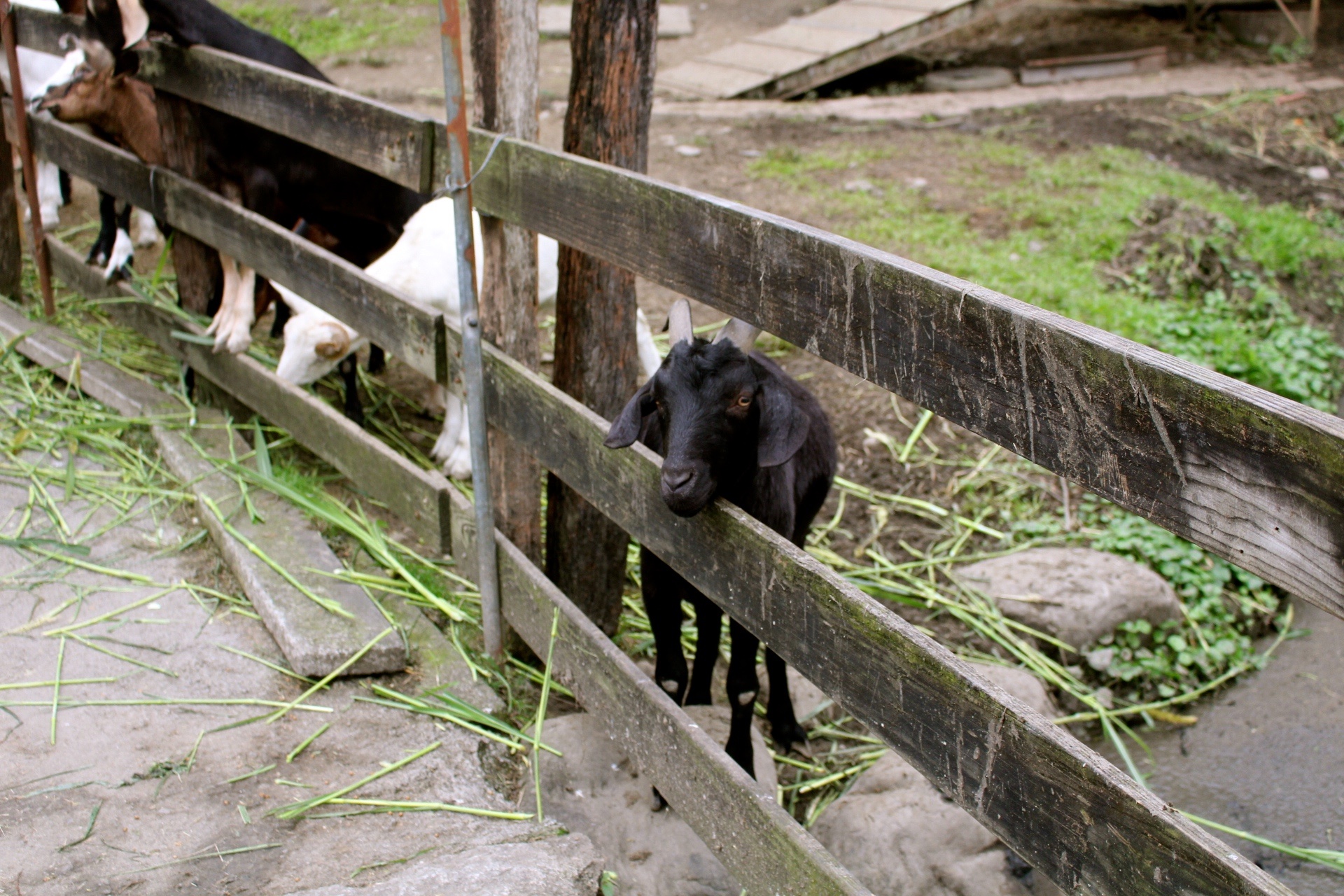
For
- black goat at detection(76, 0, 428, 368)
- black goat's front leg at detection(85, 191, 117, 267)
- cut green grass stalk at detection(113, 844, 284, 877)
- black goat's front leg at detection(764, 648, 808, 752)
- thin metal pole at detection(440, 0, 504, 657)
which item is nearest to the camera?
cut green grass stalk at detection(113, 844, 284, 877)

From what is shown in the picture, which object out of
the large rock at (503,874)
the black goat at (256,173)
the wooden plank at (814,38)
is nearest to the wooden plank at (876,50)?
the wooden plank at (814,38)

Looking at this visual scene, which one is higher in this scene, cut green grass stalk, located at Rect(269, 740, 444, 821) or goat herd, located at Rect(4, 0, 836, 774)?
goat herd, located at Rect(4, 0, 836, 774)

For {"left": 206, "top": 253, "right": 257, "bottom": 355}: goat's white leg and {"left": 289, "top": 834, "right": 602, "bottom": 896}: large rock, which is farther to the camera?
{"left": 206, "top": 253, "right": 257, "bottom": 355}: goat's white leg

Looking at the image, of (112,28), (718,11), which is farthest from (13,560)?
(718,11)

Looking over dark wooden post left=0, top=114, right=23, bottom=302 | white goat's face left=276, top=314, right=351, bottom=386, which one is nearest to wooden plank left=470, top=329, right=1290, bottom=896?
white goat's face left=276, top=314, right=351, bottom=386

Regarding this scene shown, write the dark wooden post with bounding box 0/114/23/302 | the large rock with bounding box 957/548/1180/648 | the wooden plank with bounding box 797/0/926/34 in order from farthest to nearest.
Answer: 1. the wooden plank with bounding box 797/0/926/34
2. the dark wooden post with bounding box 0/114/23/302
3. the large rock with bounding box 957/548/1180/648

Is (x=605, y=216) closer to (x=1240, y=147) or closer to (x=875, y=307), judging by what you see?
(x=875, y=307)

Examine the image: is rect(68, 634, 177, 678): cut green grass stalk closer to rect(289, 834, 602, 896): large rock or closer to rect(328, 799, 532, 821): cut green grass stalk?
rect(328, 799, 532, 821): cut green grass stalk

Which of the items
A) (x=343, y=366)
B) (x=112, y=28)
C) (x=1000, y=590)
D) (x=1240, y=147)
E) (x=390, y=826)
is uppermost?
(x=112, y=28)

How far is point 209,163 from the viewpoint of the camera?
16.4 feet

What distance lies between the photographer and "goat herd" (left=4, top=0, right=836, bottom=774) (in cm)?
270

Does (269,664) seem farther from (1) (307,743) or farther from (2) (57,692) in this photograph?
(2) (57,692)

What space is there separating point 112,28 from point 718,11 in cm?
1049

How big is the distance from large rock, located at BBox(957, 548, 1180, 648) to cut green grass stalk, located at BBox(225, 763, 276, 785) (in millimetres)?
2990
